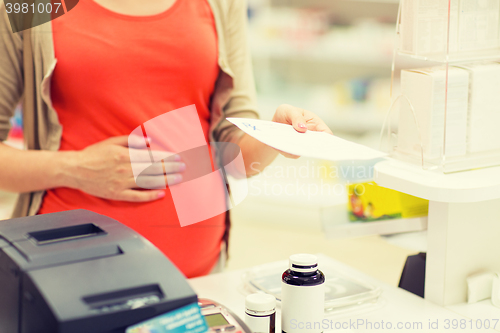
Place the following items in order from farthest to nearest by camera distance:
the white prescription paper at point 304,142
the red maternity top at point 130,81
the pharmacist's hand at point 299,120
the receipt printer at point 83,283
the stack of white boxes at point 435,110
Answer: the red maternity top at point 130,81 → the stack of white boxes at point 435,110 → the pharmacist's hand at point 299,120 → the white prescription paper at point 304,142 → the receipt printer at point 83,283

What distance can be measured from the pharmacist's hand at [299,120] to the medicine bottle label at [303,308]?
241 mm

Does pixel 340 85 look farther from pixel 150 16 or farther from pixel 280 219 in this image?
pixel 150 16

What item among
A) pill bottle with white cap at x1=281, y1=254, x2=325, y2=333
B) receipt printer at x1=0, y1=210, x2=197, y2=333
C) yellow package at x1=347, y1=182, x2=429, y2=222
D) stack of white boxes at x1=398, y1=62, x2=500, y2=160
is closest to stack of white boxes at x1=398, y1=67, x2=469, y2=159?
stack of white boxes at x1=398, y1=62, x2=500, y2=160

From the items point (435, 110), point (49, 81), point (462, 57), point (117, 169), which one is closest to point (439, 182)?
point (435, 110)

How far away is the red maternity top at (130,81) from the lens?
1.24m

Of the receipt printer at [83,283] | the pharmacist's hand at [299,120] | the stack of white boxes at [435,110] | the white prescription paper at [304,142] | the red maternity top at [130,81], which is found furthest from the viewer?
the red maternity top at [130,81]

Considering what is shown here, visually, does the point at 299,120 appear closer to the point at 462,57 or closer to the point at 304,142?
the point at 304,142

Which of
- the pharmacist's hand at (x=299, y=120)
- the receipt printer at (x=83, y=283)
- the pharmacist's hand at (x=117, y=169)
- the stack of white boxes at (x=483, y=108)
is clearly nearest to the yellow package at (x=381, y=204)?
the stack of white boxes at (x=483, y=108)

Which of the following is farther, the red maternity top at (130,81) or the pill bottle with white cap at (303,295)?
the red maternity top at (130,81)

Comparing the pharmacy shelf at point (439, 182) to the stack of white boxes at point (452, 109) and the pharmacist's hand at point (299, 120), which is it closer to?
the stack of white boxes at point (452, 109)

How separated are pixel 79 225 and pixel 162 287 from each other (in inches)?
8.6

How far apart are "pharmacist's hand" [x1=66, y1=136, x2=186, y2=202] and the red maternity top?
36 millimetres

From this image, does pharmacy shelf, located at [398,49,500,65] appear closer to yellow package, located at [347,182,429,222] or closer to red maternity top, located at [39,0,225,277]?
yellow package, located at [347,182,429,222]

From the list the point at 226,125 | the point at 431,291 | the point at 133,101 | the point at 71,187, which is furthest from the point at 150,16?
the point at 431,291
